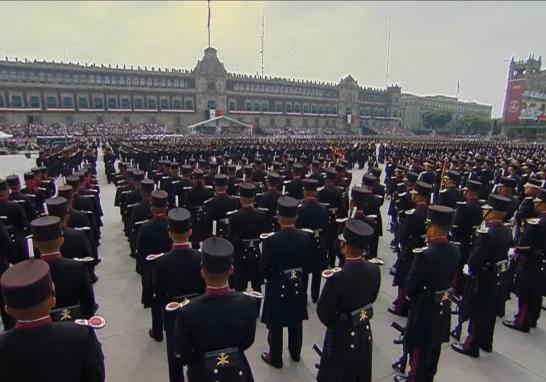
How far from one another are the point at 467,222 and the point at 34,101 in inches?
2541

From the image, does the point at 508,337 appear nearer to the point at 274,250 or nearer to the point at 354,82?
the point at 274,250

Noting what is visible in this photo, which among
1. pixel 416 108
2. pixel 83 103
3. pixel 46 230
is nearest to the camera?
pixel 46 230

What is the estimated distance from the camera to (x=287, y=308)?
12.2 ft

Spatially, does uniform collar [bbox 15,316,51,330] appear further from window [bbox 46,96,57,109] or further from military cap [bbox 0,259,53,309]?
window [bbox 46,96,57,109]

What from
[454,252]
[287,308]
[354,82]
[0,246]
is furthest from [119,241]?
[354,82]

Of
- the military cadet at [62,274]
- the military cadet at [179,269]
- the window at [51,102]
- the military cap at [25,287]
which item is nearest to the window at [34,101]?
the window at [51,102]

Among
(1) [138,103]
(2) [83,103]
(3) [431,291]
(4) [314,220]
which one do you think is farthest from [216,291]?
(1) [138,103]

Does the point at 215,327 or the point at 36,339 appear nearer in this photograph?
the point at 36,339

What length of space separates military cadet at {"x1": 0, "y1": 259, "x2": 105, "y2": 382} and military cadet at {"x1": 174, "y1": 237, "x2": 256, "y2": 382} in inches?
22.4

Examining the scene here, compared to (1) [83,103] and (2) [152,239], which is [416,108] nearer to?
(1) [83,103]

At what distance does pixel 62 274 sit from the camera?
275cm

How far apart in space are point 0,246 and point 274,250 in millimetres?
3268

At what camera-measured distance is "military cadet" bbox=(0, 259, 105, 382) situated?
5.71ft

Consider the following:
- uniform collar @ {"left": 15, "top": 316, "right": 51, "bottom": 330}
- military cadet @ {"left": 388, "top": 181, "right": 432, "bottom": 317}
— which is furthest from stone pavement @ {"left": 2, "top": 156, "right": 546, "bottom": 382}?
uniform collar @ {"left": 15, "top": 316, "right": 51, "bottom": 330}
